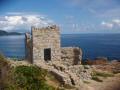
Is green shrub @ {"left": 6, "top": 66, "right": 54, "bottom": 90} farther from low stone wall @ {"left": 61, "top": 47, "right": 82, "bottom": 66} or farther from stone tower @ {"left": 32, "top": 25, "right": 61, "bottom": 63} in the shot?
low stone wall @ {"left": 61, "top": 47, "right": 82, "bottom": 66}

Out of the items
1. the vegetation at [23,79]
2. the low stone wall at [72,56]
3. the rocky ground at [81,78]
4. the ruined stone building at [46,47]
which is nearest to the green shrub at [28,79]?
the vegetation at [23,79]

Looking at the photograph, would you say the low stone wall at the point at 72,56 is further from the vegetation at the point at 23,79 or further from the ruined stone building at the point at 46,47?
the vegetation at the point at 23,79

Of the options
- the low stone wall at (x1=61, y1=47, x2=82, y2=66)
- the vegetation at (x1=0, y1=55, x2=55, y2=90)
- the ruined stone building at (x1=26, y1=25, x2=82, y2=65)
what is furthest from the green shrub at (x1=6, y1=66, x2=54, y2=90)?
the low stone wall at (x1=61, y1=47, x2=82, y2=66)

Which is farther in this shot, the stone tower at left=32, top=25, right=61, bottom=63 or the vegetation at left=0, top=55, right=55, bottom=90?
the stone tower at left=32, top=25, right=61, bottom=63

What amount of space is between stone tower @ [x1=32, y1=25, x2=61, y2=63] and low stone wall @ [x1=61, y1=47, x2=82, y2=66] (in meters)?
1.13

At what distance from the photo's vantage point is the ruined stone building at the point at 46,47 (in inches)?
1163

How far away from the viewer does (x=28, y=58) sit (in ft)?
101

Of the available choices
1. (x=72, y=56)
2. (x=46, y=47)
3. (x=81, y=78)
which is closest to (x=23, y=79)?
(x=81, y=78)

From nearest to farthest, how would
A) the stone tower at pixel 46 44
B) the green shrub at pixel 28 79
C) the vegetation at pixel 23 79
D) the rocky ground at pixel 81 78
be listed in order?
the vegetation at pixel 23 79, the green shrub at pixel 28 79, the rocky ground at pixel 81 78, the stone tower at pixel 46 44

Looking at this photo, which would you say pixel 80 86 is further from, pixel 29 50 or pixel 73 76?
pixel 29 50

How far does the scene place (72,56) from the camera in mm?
32062

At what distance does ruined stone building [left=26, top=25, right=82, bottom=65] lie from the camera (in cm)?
2953

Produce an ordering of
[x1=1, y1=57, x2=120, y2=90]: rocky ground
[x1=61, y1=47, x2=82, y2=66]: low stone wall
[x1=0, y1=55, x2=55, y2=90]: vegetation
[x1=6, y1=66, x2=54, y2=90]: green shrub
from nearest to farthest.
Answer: [x1=0, y1=55, x2=55, y2=90]: vegetation < [x1=6, y1=66, x2=54, y2=90]: green shrub < [x1=1, y1=57, x2=120, y2=90]: rocky ground < [x1=61, y1=47, x2=82, y2=66]: low stone wall

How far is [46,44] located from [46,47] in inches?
11.1
